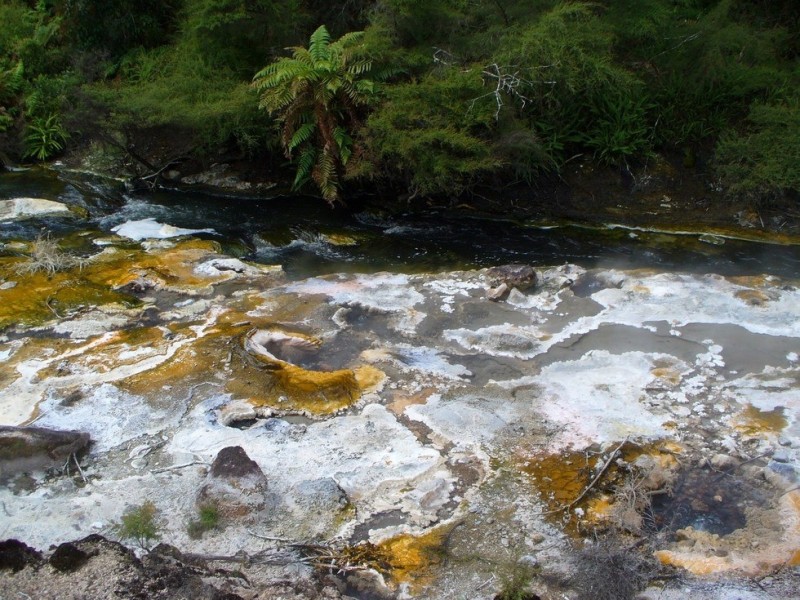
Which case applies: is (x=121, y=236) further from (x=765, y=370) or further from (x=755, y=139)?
(x=755, y=139)

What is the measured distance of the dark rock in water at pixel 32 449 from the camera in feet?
17.6

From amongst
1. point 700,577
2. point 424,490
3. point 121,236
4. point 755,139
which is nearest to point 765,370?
point 700,577

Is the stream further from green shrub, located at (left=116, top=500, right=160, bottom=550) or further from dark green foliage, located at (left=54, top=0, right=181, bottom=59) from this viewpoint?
dark green foliage, located at (left=54, top=0, right=181, bottom=59)

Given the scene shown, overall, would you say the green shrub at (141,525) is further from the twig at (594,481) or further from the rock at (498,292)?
the rock at (498,292)

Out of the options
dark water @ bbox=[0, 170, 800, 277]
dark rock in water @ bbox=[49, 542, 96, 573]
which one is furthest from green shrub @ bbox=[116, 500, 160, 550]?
dark water @ bbox=[0, 170, 800, 277]

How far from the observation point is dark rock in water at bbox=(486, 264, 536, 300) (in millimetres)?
8138

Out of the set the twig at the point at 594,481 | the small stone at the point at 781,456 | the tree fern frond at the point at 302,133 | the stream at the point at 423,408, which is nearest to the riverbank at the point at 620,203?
the stream at the point at 423,408

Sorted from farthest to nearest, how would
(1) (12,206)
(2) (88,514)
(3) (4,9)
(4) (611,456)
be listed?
(3) (4,9) < (1) (12,206) < (4) (611,456) < (2) (88,514)

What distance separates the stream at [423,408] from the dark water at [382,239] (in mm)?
108

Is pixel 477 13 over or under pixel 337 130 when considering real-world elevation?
over

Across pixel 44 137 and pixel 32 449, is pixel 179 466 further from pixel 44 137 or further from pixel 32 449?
pixel 44 137

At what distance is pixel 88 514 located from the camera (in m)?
4.92

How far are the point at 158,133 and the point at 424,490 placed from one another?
35.1 feet

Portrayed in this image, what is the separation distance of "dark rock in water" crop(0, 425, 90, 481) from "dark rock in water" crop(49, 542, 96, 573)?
3.14ft
